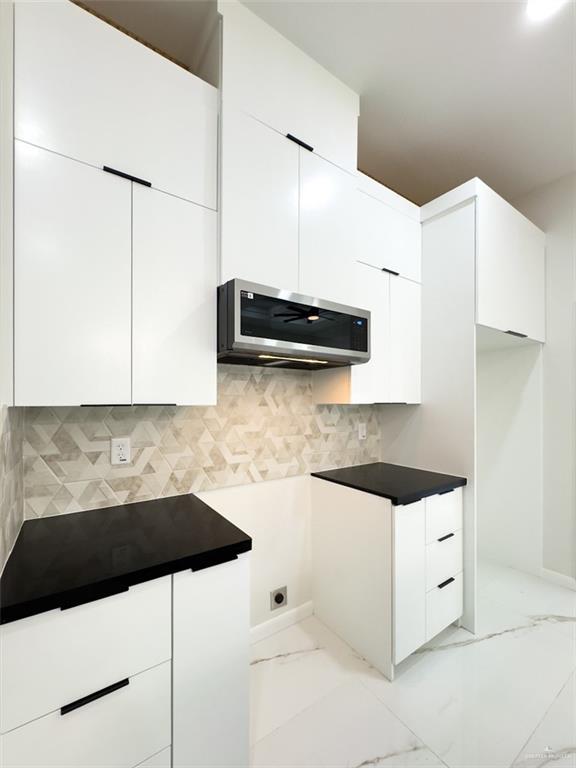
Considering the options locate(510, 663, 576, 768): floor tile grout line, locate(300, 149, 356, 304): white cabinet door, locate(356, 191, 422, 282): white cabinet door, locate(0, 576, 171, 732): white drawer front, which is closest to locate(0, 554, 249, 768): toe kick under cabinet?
locate(0, 576, 171, 732): white drawer front

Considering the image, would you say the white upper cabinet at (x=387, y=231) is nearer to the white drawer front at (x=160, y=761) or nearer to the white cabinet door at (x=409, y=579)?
the white cabinet door at (x=409, y=579)

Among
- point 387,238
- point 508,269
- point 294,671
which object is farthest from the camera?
point 508,269

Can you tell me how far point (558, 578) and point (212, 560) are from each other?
2.67 m

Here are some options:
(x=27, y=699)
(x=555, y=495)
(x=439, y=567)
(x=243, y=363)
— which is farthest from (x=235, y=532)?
(x=555, y=495)

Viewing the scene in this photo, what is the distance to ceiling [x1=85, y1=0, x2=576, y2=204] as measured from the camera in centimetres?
138

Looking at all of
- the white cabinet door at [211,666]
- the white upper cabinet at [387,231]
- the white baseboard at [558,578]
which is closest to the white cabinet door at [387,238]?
the white upper cabinet at [387,231]

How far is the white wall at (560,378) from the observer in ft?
7.73

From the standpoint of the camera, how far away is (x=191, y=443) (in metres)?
1.60

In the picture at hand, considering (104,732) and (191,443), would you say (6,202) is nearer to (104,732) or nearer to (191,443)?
(191,443)

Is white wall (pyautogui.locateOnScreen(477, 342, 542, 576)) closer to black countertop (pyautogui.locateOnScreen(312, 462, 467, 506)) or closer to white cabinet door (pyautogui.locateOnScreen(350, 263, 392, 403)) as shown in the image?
black countertop (pyautogui.locateOnScreen(312, 462, 467, 506))

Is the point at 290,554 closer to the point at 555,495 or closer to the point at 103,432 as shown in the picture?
the point at 103,432

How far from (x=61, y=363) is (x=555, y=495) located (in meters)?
3.06

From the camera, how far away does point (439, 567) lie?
1.76 m

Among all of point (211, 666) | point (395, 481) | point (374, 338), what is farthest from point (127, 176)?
point (395, 481)
